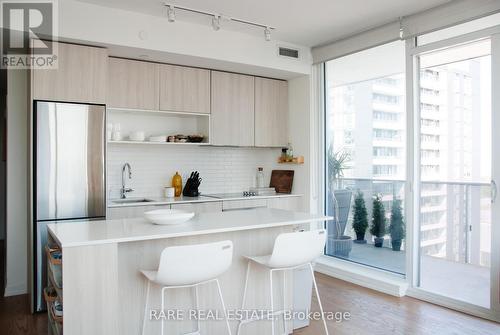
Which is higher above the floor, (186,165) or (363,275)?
(186,165)

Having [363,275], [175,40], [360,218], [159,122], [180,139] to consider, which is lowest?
[363,275]

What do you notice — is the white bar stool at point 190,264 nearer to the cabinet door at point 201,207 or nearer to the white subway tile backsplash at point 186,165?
the cabinet door at point 201,207

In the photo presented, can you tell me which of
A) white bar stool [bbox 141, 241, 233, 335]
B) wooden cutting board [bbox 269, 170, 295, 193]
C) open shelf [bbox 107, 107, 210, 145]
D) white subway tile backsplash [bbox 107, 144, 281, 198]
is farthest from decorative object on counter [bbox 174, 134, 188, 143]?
white bar stool [bbox 141, 241, 233, 335]

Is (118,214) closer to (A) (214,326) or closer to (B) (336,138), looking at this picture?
(A) (214,326)

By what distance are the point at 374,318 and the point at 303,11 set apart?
2987 millimetres

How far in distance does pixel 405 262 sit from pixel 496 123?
1.69 m

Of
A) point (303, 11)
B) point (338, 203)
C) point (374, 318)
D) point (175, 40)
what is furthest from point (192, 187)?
point (374, 318)

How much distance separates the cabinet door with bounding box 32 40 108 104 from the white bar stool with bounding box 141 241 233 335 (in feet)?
7.02

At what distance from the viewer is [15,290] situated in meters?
4.18

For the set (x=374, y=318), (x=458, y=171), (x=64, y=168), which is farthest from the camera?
(x=458, y=171)

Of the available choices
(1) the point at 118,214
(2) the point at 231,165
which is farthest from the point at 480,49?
(1) the point at 118,214

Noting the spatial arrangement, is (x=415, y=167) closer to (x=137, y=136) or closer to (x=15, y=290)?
(x=137, y=136)

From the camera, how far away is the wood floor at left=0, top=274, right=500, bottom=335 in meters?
3.22

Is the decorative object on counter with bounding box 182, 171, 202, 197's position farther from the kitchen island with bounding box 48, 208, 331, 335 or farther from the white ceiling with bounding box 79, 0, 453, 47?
the white ceiling with bounding box 79, 0, 453, 47
